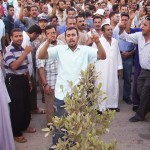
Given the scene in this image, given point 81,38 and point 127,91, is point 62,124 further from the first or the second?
point 127,91

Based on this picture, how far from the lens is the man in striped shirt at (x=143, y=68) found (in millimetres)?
5498

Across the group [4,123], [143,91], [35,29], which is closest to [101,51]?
[4,123]

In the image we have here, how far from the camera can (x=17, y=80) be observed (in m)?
4.82

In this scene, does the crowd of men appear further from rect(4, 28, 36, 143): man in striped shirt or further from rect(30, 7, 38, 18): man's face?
rect(30, 7, 38, 18): man's face

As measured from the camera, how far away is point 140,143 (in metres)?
4.98

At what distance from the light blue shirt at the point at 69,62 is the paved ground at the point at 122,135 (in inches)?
47.7

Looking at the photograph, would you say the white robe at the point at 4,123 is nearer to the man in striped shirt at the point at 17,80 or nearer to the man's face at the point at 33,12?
the man in striped shirt at the point at 17,80

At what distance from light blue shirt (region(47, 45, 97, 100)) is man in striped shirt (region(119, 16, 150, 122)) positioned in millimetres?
1677

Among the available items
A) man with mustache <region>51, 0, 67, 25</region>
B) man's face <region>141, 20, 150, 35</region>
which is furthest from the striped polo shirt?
man with mustache <region>51, 0, 67, 25</region>

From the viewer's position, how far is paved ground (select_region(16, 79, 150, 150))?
16.0 ft

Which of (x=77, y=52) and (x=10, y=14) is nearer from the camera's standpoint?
(x=77, y=52)

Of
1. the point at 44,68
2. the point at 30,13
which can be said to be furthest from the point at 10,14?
the point at 44,68

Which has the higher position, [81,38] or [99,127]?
[81,38]

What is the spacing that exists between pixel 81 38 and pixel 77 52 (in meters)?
1.82
